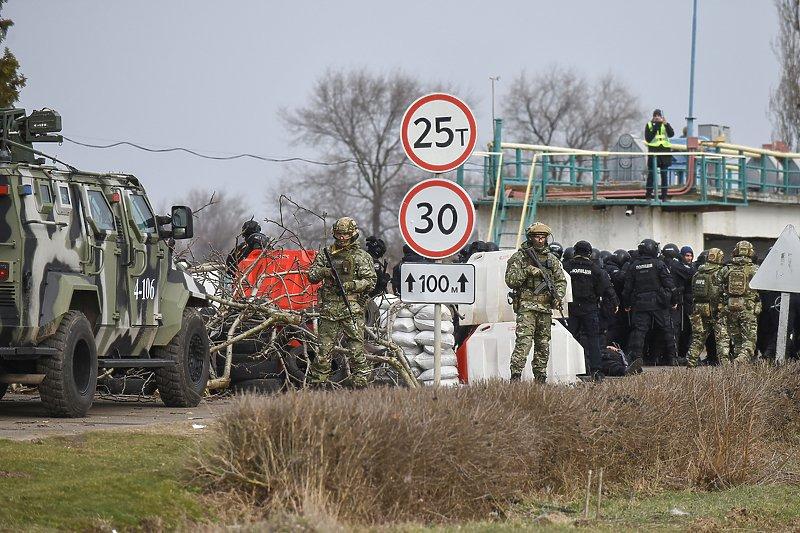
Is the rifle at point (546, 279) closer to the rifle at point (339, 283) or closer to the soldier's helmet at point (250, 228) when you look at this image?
the rifle at point (339, 283)

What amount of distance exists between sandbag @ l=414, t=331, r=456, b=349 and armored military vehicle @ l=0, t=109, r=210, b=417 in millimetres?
2919

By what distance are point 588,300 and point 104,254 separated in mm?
8438

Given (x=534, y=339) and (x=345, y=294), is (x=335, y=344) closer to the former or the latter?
(x=345, y=294)

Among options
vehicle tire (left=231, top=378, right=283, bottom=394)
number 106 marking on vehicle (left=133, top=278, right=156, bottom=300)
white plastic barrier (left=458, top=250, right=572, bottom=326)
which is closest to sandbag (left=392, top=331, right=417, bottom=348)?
white plastic barrier (left=458, top=250, right=572, bottom=326)

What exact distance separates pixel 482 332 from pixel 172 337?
4.55m

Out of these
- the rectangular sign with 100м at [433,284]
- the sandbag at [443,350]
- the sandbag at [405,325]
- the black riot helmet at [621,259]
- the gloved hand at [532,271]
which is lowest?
the sandbag at [443,350]

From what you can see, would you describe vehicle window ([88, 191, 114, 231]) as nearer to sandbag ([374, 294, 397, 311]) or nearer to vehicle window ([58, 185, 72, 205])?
vehicle window ([58, 185, 72, 205])

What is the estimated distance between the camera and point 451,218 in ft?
39.7

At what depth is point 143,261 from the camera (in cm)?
1522

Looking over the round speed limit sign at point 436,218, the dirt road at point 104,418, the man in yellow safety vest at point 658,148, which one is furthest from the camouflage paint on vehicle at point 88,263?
the man in yellow safety vest at point 658,148

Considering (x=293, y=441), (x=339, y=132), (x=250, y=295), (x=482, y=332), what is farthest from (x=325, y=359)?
(x=339, y=132)

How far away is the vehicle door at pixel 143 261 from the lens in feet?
49.4

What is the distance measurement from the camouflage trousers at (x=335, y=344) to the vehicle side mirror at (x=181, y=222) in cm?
162

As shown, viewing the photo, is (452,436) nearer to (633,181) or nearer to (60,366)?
(60,366)
